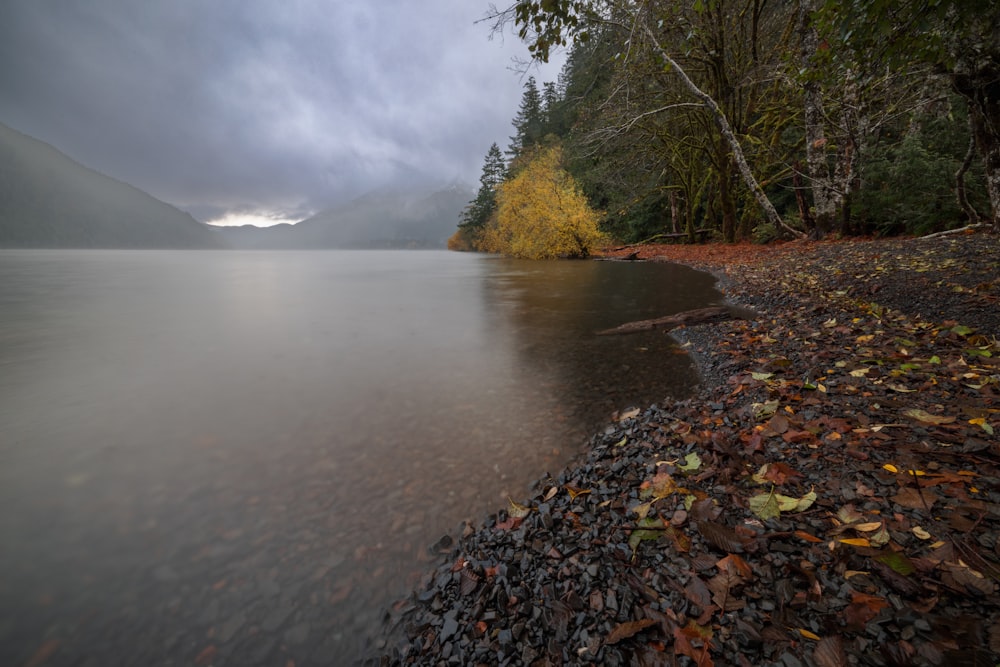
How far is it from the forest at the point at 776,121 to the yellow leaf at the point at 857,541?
457 cm

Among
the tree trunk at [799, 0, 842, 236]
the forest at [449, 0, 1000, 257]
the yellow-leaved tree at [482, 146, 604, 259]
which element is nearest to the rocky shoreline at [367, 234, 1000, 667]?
the forest at [449, 0, 1000, 257]

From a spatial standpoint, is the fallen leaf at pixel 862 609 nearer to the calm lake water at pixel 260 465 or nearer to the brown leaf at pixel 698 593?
the brown leaf at pixel 698 593

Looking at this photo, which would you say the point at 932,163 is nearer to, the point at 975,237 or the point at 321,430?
the point at 975,237

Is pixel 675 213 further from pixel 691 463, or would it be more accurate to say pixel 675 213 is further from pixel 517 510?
pixel 517 510

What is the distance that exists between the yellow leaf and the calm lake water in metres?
2.37

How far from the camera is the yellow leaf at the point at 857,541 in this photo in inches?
88.8

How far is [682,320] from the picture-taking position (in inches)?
369

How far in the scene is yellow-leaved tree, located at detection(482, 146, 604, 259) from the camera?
3078 centimetres

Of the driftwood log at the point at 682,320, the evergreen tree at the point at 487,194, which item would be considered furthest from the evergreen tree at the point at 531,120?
the driftwood log at the point at 682,320

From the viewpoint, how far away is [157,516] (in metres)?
3.69

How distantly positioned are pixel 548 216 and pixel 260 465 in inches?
1153

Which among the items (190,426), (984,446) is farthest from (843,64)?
(190,426)

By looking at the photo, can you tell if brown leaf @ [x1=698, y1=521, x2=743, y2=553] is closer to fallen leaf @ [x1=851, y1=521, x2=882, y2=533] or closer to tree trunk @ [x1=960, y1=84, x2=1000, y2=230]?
fallen leaf @ [x1=851, y1=521, x2=882, y2=533]

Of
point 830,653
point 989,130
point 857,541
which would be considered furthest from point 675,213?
point 830,653
